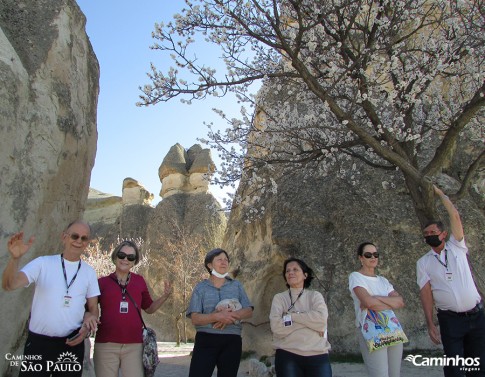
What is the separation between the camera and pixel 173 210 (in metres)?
24.9

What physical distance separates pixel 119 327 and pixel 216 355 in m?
0.85

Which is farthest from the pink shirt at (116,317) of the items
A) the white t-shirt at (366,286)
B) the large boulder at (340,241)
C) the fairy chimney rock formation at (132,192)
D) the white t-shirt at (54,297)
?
the fairy chimney rock formation at (132,192)

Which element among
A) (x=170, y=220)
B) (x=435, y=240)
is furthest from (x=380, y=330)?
(x=170, y=220)

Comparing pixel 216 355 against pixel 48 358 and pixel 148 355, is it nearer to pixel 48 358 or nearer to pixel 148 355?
pixel 148 355

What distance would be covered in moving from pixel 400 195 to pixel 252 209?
2.72 meters

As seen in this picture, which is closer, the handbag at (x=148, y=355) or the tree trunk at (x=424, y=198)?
the handbag at (x=148, y=355)

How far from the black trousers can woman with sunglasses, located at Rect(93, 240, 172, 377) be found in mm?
295

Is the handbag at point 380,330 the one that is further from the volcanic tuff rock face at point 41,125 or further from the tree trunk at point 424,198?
the volcanic tuff rock face at point 41,125

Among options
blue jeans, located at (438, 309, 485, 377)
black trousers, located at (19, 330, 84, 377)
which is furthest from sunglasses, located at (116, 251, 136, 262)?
blue jeans, located at (438, 309, 485, 377)

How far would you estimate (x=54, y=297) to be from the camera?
10.8 ft

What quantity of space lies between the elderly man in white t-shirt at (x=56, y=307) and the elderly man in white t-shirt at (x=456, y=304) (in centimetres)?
274

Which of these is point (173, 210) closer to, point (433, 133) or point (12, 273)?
point (433, 133)

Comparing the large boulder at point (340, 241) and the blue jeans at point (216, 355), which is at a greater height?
the large boulder at point (340, 241)

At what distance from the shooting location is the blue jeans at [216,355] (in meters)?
3.86
